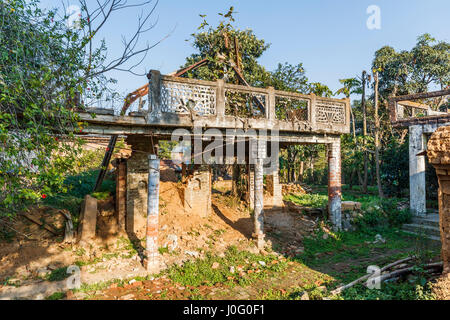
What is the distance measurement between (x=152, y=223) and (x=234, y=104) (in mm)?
4318

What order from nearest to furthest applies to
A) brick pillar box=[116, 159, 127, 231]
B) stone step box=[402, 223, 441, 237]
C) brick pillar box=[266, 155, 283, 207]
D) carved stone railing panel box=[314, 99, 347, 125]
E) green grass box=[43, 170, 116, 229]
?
1. green grass box=[43, 170, 116, 229]
2. brick pillar box=[116, 159, 127, 231]
3. carved stone railing panel box=[314, 99, 347, 125]
4. stone step box=[402, 223, 441, 237]
5. brick pillar box=[266, 155, 283, 207]

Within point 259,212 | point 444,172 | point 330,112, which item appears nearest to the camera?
point 444,172

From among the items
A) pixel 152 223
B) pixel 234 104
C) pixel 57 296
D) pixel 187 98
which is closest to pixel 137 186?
pixel 152 223

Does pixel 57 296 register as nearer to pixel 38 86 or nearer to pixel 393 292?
pixel 38 86

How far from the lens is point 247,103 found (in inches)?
358

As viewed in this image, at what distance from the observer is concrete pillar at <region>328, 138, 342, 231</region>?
10.1 meters

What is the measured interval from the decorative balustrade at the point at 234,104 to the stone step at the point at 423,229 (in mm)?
5124

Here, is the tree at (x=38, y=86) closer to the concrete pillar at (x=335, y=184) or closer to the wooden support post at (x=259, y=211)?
the wooden support post at (x=259, y=211)

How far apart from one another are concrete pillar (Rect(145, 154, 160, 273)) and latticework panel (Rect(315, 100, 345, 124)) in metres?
5.88

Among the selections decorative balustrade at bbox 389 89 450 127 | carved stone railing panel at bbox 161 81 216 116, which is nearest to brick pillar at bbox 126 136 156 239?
carved stone railing panel at bbox 161 81 216 116

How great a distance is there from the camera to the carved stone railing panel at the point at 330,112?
9.59m

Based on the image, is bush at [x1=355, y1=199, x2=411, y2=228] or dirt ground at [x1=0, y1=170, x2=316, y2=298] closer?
dirt ground at [x1=0, y1=170, x2=316, y2=298]

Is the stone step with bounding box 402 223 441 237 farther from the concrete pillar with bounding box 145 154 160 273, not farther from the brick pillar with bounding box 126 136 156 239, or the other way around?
the brick pillar with bounding box 126 136 156 239
